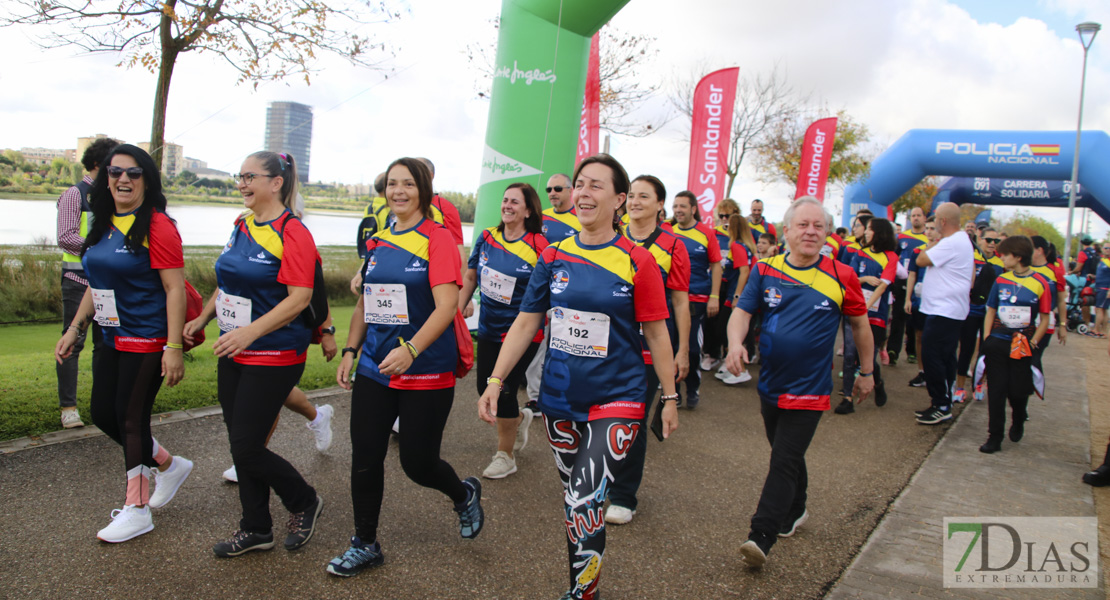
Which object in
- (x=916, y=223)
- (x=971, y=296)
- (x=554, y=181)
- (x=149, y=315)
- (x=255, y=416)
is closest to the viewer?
(x=255, y=416)

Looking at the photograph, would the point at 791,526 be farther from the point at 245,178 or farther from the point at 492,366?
the point at 245,178

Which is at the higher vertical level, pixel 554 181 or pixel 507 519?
pixel 554 181

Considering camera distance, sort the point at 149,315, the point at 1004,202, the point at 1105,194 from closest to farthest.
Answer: the point at 149,315, the point at 1105,194, the point at 1004,202

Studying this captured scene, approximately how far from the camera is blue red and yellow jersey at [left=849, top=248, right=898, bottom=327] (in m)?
7.47

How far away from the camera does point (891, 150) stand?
78.2ft

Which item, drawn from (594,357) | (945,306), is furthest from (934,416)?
(594,357)

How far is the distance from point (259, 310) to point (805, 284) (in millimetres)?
2701

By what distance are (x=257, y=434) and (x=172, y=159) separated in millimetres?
5598

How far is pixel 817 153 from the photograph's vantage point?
1502 cm

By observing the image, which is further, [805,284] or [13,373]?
[13,373]

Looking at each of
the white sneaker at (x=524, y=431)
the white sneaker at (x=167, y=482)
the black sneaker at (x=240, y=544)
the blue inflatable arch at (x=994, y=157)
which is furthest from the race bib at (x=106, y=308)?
the blue inflatable arch at (x=994, y=157)

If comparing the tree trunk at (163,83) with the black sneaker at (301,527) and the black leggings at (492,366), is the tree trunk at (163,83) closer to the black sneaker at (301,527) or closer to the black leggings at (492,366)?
the black leggings at (492,366)

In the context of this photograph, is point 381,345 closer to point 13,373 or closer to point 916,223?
point 13,373

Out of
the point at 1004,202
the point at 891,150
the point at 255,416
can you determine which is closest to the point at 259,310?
the point at 255,416
